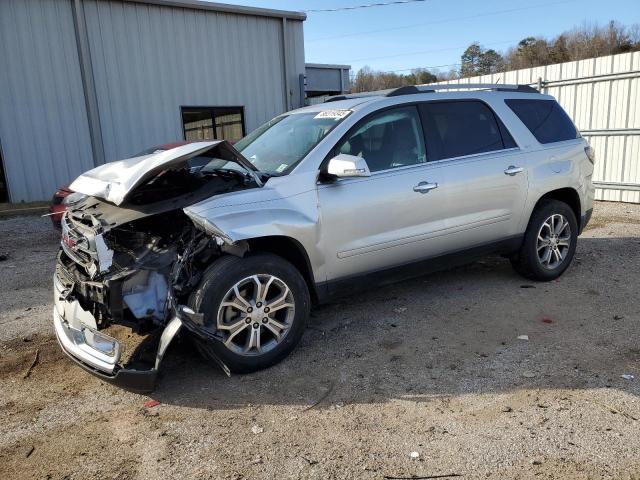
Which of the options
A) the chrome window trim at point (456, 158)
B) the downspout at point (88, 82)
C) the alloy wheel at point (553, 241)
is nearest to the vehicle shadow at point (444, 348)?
the alloy wheel at point (553, 241)

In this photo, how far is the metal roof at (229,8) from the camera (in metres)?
12.6

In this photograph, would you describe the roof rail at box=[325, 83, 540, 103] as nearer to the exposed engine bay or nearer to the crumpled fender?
the crumpled fender

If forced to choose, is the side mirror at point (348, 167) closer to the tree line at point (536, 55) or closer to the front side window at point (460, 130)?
the front side window at point (460, 130)

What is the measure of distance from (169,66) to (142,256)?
35.4 feet

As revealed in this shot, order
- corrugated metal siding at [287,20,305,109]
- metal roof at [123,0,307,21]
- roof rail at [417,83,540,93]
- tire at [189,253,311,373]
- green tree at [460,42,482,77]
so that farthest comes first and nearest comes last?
green tree at [460,42,482,77]
corrugated metal siding at [287,20,305,109]
metal roof at [123,0,307,21]
roof rail at [417,83,540,93]
tire at [189,253,311,373]

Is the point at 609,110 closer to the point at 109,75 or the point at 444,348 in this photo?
the point at 444,348

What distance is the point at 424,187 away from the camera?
430cm

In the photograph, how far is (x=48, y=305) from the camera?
17.0 ft

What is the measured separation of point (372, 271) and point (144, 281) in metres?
1.76

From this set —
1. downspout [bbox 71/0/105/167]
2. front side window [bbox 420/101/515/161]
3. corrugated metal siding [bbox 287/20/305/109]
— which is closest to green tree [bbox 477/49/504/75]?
corrugated metal siding [bbox 287/20/305/109]

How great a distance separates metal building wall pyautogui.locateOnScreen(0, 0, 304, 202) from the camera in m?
11.4

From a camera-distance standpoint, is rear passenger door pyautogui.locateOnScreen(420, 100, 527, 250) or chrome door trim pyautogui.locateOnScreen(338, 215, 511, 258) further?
rear passenger door pyautogui.locateOnScreen(420, 100, 527, 250)

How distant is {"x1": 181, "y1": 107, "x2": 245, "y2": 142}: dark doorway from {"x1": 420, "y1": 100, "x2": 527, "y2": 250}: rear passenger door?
9.64 metres

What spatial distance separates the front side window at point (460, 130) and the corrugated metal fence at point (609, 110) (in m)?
6.17
